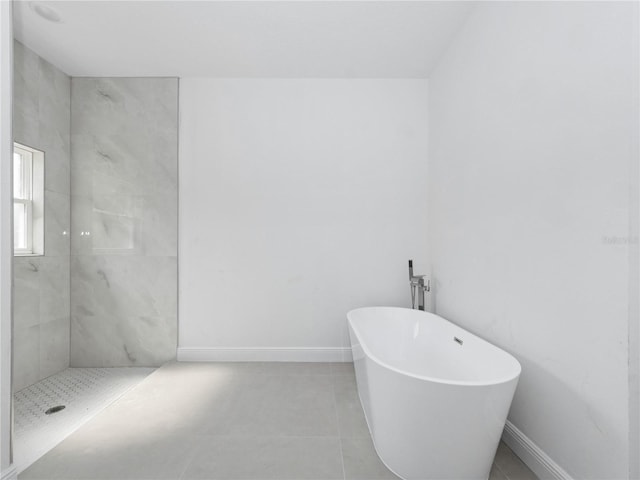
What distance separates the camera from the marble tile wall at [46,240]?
2.31 metres

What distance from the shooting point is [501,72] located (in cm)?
175

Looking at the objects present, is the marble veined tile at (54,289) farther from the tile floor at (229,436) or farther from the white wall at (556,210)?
the white wall at (556,210)

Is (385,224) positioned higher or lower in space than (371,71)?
lower

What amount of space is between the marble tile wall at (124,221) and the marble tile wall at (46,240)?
89 millimetres

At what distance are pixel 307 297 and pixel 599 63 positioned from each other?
2.41 meters

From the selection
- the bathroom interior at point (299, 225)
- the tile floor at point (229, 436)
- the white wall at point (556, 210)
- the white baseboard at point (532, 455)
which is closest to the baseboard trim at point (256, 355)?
the bathroom interior at point (299, 225)

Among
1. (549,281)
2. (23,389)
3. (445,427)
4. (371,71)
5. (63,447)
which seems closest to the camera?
(445,427)

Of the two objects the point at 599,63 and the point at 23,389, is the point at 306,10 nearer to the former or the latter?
the point at 599,63

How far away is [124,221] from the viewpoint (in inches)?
111

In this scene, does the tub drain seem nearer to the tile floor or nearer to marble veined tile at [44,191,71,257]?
the tile floor

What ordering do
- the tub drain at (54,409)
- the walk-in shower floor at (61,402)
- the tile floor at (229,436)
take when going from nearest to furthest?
the tile floor at (229,436) → the walk-in shower floor at (61,402) → the tub drain at (54,409)

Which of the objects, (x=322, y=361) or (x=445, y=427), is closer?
(x=445, y=427)

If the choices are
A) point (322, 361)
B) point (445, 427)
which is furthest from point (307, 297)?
point (445, 427)

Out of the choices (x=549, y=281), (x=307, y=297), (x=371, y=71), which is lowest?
(x=307, y=297)
